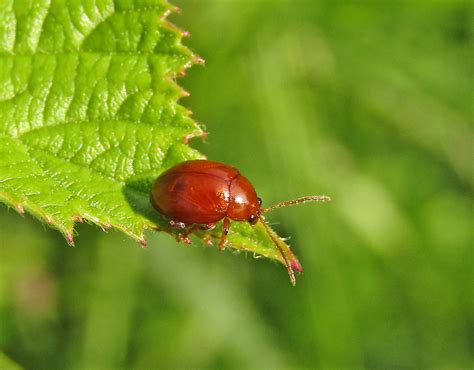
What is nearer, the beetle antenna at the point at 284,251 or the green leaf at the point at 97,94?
the beetle antenna at the point at 284,251

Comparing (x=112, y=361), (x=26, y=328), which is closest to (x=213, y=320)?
(x=112, y=361)

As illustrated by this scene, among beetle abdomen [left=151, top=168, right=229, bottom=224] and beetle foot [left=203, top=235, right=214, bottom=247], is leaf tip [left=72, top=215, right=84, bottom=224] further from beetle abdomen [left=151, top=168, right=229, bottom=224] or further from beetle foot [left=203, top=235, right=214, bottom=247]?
beetle foot [left=203, top=235, right=214, bottom=247]

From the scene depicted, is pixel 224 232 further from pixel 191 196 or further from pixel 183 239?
pixel 191 196


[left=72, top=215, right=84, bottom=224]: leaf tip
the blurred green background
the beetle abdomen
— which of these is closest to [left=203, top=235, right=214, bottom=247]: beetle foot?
the beetle abdomen

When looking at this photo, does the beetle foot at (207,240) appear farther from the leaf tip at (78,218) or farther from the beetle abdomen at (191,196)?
the leaf tip at (78,218)

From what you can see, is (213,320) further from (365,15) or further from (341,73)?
(365,15)

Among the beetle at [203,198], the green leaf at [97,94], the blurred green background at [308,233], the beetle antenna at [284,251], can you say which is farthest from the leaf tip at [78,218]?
the blurred green background at [308,233]

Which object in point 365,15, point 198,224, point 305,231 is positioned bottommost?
point 305,231
